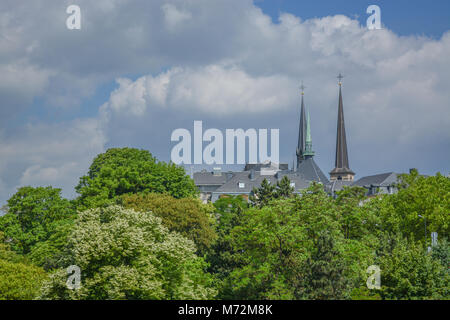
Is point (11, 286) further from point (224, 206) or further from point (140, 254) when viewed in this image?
point (224, 206)

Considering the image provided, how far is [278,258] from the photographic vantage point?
4119 centimetres

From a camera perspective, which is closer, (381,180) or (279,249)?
(279,249)

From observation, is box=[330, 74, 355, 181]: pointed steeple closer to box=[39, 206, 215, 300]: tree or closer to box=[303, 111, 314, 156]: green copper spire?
box=[303, 111, 314, 156]: green copper spire

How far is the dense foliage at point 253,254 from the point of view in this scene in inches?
1420

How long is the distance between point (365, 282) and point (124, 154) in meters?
62.7

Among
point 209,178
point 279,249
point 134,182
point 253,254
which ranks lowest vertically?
point 253,254

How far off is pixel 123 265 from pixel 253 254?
11.2 meters

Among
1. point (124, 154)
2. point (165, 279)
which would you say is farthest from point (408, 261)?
point (124, 154)

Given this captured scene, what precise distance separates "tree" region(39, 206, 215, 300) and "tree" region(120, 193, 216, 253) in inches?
783

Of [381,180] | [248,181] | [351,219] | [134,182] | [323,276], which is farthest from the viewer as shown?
[381,180]

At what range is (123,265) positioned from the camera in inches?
1410

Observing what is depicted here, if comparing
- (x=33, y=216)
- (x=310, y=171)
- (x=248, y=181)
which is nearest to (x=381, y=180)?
(x=310, y=171)

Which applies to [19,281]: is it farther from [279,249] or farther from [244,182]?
[244,182]

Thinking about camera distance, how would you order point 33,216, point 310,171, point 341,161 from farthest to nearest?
point 341,161 < point 310,171 < point 33,216
